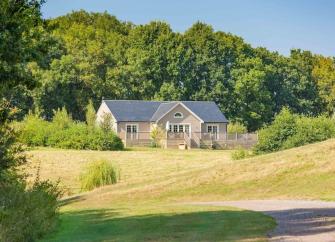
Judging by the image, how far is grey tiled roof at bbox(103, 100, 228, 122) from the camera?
267ft

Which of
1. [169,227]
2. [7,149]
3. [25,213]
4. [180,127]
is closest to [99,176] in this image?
[7,149]

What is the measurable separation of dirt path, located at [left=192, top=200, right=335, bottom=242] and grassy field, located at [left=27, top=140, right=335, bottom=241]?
0.48 metres

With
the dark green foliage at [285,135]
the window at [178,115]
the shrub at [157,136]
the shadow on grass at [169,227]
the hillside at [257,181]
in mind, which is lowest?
the shadow on grass at [169,227]

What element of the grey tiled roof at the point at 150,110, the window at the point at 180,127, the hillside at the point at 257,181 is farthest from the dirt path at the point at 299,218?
the window at the point at 180,127

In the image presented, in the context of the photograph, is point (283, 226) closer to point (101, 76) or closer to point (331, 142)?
point (331, 142)

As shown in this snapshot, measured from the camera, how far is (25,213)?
60.5 feet

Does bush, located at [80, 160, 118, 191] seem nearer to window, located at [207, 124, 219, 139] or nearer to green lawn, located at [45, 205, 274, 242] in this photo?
green lawn, located at [45, 205, 274, 242]

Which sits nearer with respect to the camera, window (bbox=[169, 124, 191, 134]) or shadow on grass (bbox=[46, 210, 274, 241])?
shadow on grass (bbox=[46, 210, 274, 241])

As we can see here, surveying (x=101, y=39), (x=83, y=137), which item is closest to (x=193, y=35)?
(x=101, y=39)

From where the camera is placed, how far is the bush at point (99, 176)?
34.2m

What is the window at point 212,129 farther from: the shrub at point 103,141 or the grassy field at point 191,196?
the grassy field at point 191,196

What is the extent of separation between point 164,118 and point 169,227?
64.9 m

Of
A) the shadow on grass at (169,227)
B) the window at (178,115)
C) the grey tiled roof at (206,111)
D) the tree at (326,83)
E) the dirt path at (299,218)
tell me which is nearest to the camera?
the dirt path at (299,218)

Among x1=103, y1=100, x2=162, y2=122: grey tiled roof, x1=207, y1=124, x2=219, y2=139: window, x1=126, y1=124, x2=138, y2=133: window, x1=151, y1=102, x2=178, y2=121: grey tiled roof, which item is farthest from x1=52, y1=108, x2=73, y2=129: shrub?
x1=207, y1=124, x2=219, y2=139: window
